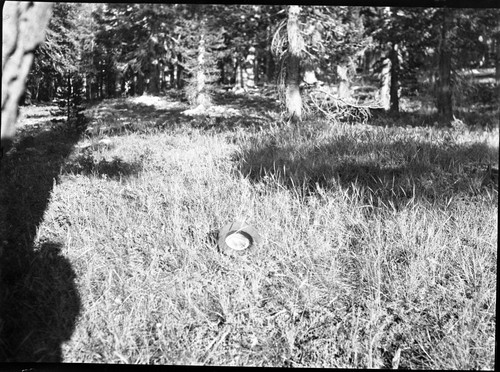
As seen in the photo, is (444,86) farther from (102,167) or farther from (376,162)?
(102,167)

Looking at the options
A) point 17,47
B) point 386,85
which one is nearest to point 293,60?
point 386,85

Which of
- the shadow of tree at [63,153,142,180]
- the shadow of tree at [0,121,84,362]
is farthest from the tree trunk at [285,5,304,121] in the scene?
the shadow of tree at [0,121,84,362]

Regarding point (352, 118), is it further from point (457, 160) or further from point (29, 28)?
point (29, 28)

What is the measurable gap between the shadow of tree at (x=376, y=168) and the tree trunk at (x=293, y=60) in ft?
1.28

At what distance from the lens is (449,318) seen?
2129 mm

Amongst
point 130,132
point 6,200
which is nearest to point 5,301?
point 6,200

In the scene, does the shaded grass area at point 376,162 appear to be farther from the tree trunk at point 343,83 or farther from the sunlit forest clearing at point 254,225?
the tree trunk at point 343,83

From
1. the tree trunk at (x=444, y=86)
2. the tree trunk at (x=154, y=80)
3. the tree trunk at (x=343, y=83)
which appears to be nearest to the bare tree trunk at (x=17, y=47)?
the tree trunk at (x=154, y=80)

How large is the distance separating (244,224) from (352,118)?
1.29 m

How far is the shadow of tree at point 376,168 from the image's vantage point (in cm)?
272

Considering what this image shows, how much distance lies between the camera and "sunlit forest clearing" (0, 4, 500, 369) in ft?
6.72

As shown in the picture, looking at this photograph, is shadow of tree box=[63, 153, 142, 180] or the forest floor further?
shadow of tree box=[63, 153, 142, 180]

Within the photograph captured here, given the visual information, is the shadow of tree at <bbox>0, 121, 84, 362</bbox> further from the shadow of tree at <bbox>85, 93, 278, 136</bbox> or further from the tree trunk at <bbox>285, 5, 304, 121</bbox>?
the tree trunk at <bbox>285, 5, 304, 121</bbox>

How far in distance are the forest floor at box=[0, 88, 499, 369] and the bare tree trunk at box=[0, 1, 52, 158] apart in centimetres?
81
